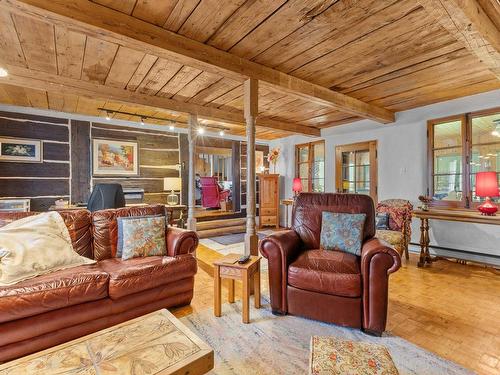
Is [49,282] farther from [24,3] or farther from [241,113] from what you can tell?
[241,113]

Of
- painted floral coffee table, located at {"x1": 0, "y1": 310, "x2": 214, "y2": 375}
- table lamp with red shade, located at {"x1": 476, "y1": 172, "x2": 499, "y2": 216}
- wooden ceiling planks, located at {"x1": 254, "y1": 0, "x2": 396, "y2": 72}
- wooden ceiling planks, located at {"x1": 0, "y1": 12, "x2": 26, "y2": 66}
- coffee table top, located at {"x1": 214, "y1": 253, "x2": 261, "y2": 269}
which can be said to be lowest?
painted floral coffee table, located at {"x1": 0, "y1": 310, "x2": 214, "y2": 375}

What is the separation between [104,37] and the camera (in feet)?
6.47

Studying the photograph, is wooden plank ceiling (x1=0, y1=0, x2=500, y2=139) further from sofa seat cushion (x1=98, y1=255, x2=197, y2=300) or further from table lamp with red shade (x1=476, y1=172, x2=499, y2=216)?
sofa seat cushion (x1=98, y1=255, x2=197, y2=300)

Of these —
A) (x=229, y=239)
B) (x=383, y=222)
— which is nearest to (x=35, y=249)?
(x=229, y=239)

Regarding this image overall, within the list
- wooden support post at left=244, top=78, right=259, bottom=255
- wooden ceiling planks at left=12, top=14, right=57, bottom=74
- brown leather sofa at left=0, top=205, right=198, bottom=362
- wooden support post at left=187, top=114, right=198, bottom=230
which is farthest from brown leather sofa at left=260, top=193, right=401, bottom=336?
wooden ceiling planks at left=12, top=14, right=57, bottom=74

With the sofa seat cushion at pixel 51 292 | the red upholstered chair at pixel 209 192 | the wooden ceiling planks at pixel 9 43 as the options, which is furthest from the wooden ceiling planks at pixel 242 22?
the red upholstered chair at pixel 209 192

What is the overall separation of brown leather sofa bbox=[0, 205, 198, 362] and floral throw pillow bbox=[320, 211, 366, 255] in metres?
1.34

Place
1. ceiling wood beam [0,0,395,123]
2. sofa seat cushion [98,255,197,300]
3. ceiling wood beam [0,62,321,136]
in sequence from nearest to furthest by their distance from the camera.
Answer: ceiling wood beam [0,0,395,123]
sofa seat cushion [98,255,197,300]
ceiling wood beam [0,62,321,136]

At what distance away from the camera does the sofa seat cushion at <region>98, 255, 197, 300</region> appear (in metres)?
2.00

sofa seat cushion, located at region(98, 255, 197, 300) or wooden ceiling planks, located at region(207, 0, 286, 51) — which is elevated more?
wooden ceiling planks, located at region(207, 0, 286, 51)

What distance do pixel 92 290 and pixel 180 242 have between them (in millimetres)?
834

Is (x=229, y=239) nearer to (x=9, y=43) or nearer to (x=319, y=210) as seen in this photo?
(x=319, y=210)

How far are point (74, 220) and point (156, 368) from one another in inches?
77.7

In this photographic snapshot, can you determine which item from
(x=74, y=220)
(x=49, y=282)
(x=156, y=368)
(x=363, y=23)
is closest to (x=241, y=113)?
(x=363, y=23)
